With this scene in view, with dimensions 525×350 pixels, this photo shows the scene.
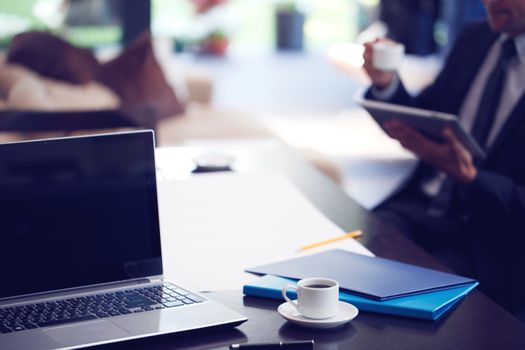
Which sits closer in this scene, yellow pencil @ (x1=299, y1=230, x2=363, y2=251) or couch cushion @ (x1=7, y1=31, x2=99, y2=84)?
yellow pencil @ (x1=299, y1=230, x2=363, y2=251)

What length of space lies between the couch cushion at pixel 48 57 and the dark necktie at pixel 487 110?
2184 mm

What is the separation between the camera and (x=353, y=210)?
1.71 metres

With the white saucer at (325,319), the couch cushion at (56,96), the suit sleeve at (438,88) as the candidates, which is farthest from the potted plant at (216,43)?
the white saucer at (325,319)

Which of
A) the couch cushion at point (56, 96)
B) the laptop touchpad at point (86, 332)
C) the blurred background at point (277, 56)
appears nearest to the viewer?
the laptop touchpad at point (86, 332)

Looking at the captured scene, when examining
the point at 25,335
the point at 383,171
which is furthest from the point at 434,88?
the point at 383,171

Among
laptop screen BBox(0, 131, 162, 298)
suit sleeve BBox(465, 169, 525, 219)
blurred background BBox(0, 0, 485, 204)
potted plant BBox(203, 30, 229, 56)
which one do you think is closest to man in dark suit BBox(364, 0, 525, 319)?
suit sleeve BBox(465, 169, 525, 219)

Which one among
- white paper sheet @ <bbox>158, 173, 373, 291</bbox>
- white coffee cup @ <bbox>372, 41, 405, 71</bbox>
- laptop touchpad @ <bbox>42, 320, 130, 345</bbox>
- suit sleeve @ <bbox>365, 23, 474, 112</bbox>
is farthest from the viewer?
suit sleeve @ <bbox>365, 23, 474, 112</bbox>

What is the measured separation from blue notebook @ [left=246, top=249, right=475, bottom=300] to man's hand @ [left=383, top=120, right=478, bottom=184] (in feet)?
2.06

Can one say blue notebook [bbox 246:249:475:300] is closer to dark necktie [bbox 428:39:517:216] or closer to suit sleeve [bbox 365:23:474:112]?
dark necktie [bbox 428:39:517:216]

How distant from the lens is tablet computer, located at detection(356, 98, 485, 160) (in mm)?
1760

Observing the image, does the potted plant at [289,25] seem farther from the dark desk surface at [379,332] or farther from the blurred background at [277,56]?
the dark desk surface at [379,332]

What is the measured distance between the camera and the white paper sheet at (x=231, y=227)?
1.37 metres

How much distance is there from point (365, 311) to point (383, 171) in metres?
3.73

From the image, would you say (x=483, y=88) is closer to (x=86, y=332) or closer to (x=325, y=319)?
(x=325, y=319)
